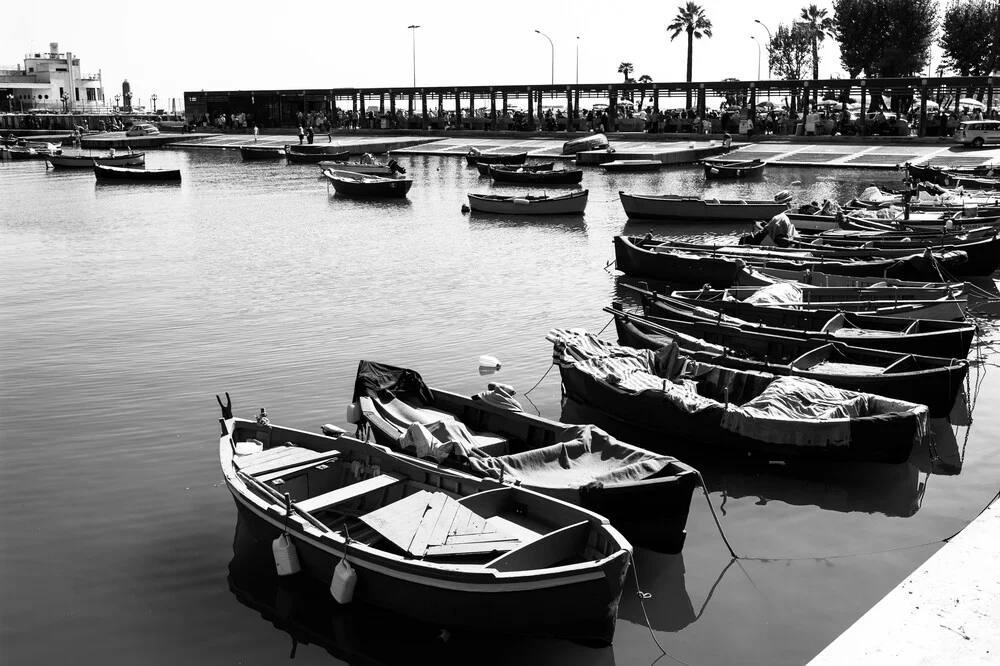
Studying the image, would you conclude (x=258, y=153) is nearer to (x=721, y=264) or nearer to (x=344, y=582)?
(x=721, y=264)

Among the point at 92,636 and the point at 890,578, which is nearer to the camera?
the point at 92,636

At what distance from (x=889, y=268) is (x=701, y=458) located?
37.2 ft

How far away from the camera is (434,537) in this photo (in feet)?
31.7

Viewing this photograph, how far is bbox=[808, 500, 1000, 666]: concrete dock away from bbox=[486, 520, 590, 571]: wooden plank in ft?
8.03

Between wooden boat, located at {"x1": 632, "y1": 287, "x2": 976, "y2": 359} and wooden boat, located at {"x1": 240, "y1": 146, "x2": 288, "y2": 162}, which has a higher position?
wooden boat, located at {"x1": 240, "y1": 146, "x2": 288, "y2": 162}

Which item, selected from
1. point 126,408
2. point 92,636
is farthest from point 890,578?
point 126,408

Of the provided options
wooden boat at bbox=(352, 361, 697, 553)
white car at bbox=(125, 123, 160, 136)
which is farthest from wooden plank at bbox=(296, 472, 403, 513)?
white car at bbox=(125, 123, 160, 136)

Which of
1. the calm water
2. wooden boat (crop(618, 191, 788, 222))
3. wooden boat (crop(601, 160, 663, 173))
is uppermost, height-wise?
wooden boat (crop(601, 160, 663, 173))

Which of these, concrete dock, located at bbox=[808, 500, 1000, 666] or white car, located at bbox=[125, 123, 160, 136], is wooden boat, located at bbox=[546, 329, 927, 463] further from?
white car, located at bbox=[125, 123, 160, 136]

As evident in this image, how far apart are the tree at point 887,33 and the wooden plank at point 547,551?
8457 centimetres

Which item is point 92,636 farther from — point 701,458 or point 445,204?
point 445,204

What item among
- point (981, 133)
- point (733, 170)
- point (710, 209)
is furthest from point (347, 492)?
point (981, 133)

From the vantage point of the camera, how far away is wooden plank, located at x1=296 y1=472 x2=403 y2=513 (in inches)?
409

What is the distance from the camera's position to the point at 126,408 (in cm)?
1623
